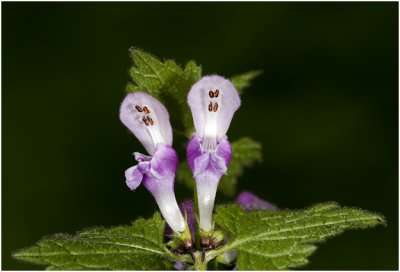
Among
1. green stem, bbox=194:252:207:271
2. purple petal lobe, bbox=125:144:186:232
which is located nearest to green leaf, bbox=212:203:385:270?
green stem, bbox=194:252:207:271

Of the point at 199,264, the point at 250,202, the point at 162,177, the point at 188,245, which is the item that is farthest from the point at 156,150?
the point at 250,202

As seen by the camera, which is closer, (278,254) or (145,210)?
(278,254)

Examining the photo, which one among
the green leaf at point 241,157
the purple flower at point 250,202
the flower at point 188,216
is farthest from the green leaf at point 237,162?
the flower at point 188,216

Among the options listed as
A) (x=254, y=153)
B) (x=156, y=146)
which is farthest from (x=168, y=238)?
(x=254, y=153)

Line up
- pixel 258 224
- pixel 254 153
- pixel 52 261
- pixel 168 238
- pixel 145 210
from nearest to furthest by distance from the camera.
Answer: pixel 52 261, pixel 258 224, pixel 168 238, pixel 254 153, pixel 145 210

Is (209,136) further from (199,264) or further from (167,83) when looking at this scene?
(199,264)

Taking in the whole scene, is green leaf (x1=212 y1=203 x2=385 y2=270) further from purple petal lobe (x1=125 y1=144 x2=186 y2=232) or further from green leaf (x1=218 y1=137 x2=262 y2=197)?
green leaf (x1=218 y1=137 x2=262 y2=197)

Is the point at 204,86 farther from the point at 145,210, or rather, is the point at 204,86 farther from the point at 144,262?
the point at 145,210
